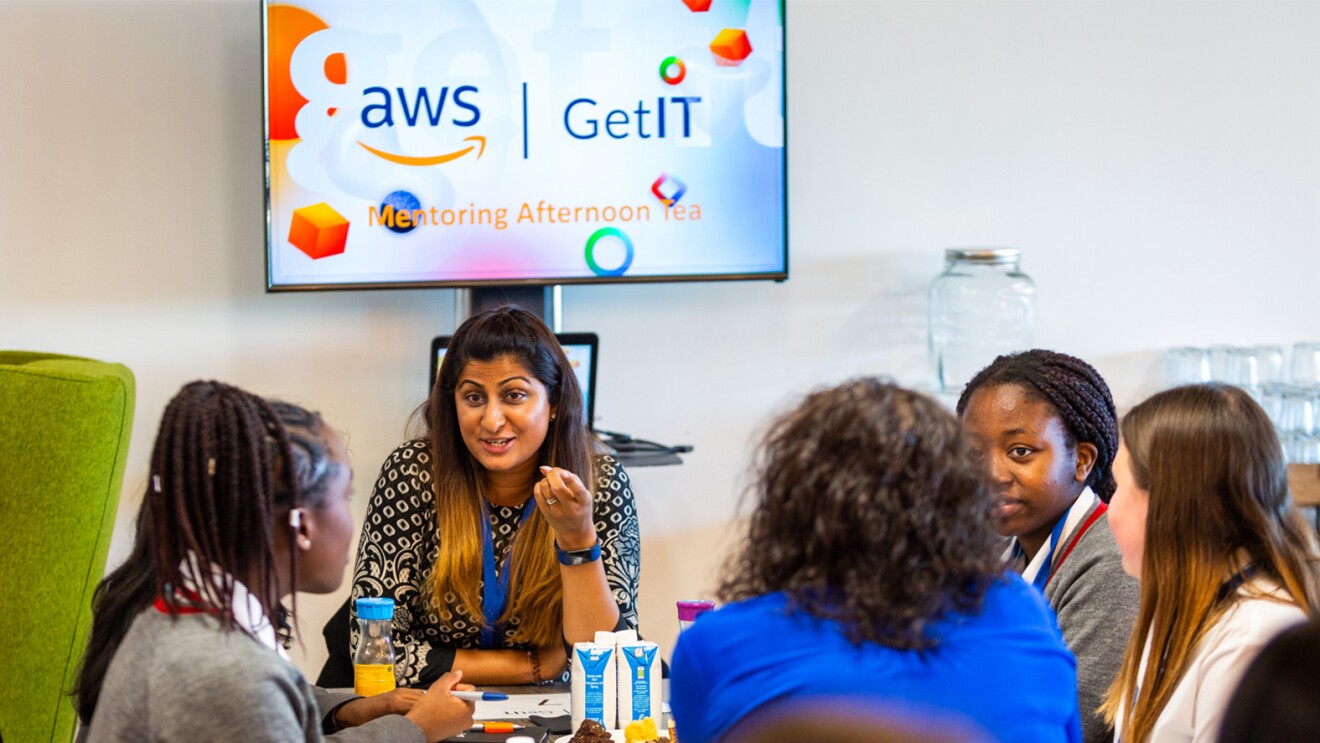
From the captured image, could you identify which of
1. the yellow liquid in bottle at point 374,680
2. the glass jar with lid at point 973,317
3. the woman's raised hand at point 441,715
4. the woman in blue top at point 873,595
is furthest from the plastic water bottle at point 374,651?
the glass jar with lid at point 973,317

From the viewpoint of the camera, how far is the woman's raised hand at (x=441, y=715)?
5.89ft

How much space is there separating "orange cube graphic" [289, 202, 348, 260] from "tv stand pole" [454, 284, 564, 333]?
36 cm

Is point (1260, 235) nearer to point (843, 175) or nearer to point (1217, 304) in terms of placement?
point (1217, 304)

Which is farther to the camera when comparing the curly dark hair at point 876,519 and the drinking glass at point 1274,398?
the drinking glass at point 1274,398

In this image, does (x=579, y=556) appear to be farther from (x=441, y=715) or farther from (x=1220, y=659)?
(x=1220, y=659)

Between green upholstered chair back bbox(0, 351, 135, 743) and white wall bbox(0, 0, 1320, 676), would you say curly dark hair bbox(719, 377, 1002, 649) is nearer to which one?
green upholstered chair back bbox(0, 351, 135, 743)

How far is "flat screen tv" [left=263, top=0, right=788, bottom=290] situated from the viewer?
3.40m

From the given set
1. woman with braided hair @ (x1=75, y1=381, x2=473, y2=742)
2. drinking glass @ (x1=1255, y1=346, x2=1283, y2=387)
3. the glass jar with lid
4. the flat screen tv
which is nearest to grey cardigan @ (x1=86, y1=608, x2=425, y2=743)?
woman with braided hair @ (x1=75, y1=381, x2=473, y2=742)

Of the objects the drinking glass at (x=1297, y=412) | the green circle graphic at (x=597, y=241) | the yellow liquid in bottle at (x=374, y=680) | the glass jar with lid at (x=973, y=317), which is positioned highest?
the green circle graphic at (x=597, y=241)

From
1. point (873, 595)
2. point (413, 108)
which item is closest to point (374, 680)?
point (873, 595)

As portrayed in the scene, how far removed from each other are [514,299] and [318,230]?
525mm

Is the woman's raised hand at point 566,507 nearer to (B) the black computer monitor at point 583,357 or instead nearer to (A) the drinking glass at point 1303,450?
(B) the black computer monitor at point 583,357

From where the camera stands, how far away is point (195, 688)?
1271 mm

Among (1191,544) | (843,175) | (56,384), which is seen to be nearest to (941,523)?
(1191,544)
